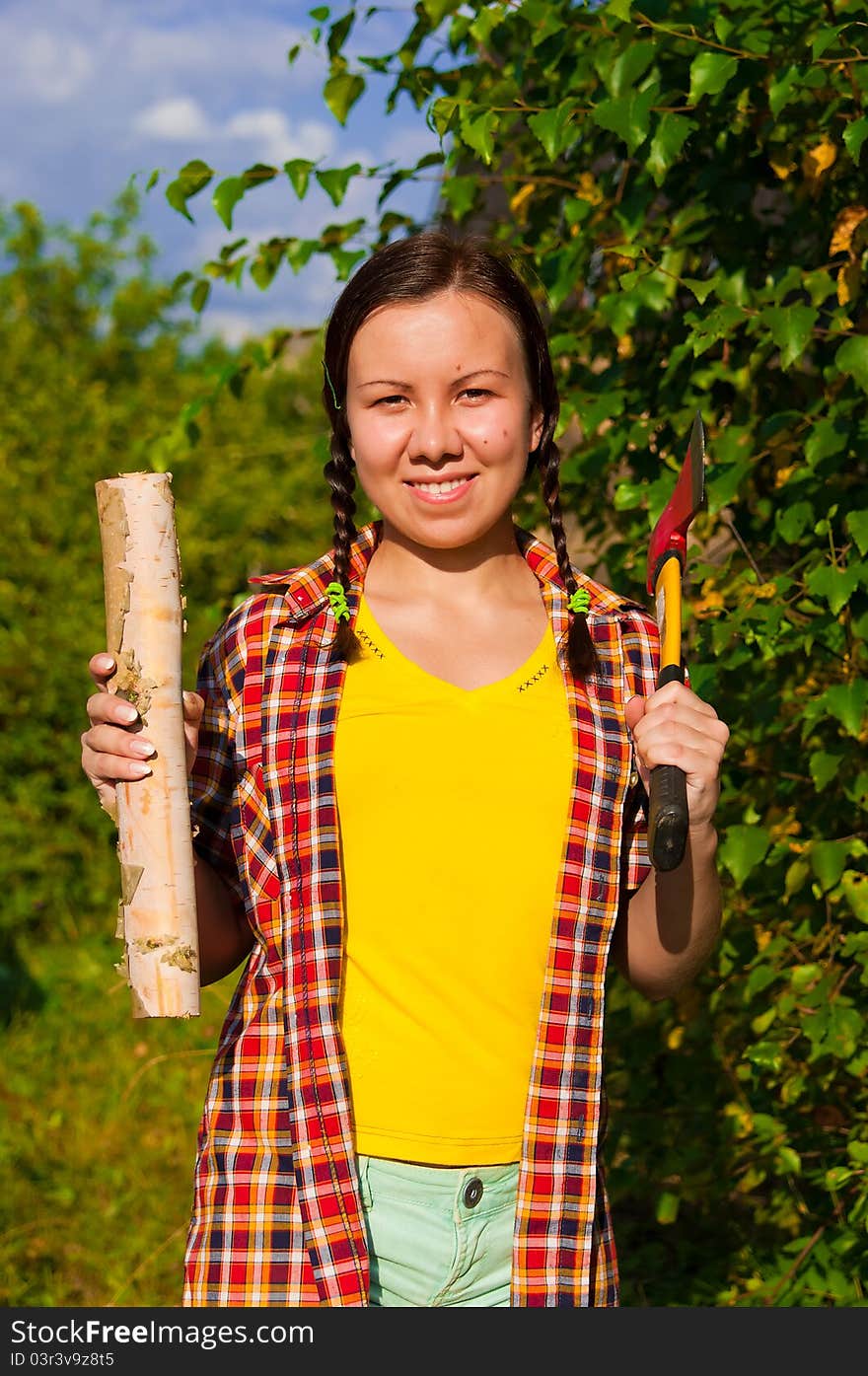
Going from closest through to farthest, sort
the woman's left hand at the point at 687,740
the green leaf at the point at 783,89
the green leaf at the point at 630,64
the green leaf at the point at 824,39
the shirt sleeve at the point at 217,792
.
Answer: the woman's left hand at the point at 687,740 < the shirt sleeve at the point at 217,792 < the green leaf at the point at 824,39 < the green leaf at the point at 783,89 < the green leaf at the point at 630,64

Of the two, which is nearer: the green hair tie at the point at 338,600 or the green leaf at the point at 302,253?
the green hair tie at the point at 338,600

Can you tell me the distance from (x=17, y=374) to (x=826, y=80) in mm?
4618

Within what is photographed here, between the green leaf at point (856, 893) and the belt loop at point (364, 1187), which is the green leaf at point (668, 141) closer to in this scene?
the green leaf at point (856, 893)

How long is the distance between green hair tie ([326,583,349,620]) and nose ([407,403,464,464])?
0.22 metres

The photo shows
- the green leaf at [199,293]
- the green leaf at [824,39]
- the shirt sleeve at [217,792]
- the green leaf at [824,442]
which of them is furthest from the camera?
the green leaf at [199,293]

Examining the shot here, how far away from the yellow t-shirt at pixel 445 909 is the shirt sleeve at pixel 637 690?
14cm

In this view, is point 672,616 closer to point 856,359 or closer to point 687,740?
point 687,740

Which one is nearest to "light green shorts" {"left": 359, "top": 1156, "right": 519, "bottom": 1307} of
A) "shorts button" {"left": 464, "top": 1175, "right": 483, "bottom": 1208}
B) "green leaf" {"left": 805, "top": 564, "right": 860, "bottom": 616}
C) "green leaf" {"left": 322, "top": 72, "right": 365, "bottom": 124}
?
"shorts button" {"left": 464, "top": 1175, "right": 483, "bottom": 1208}

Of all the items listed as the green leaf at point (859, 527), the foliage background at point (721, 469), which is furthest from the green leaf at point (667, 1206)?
the green leaf at point (859, 527)

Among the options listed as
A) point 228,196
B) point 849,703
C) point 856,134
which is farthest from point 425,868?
point 228,196

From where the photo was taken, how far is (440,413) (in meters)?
1.80

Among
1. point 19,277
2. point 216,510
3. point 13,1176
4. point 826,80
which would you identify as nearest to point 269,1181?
point 826,80

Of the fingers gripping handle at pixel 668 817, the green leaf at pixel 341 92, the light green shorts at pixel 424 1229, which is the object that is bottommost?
the light green shorts at pixel 424 1229

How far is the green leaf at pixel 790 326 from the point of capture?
224cm
